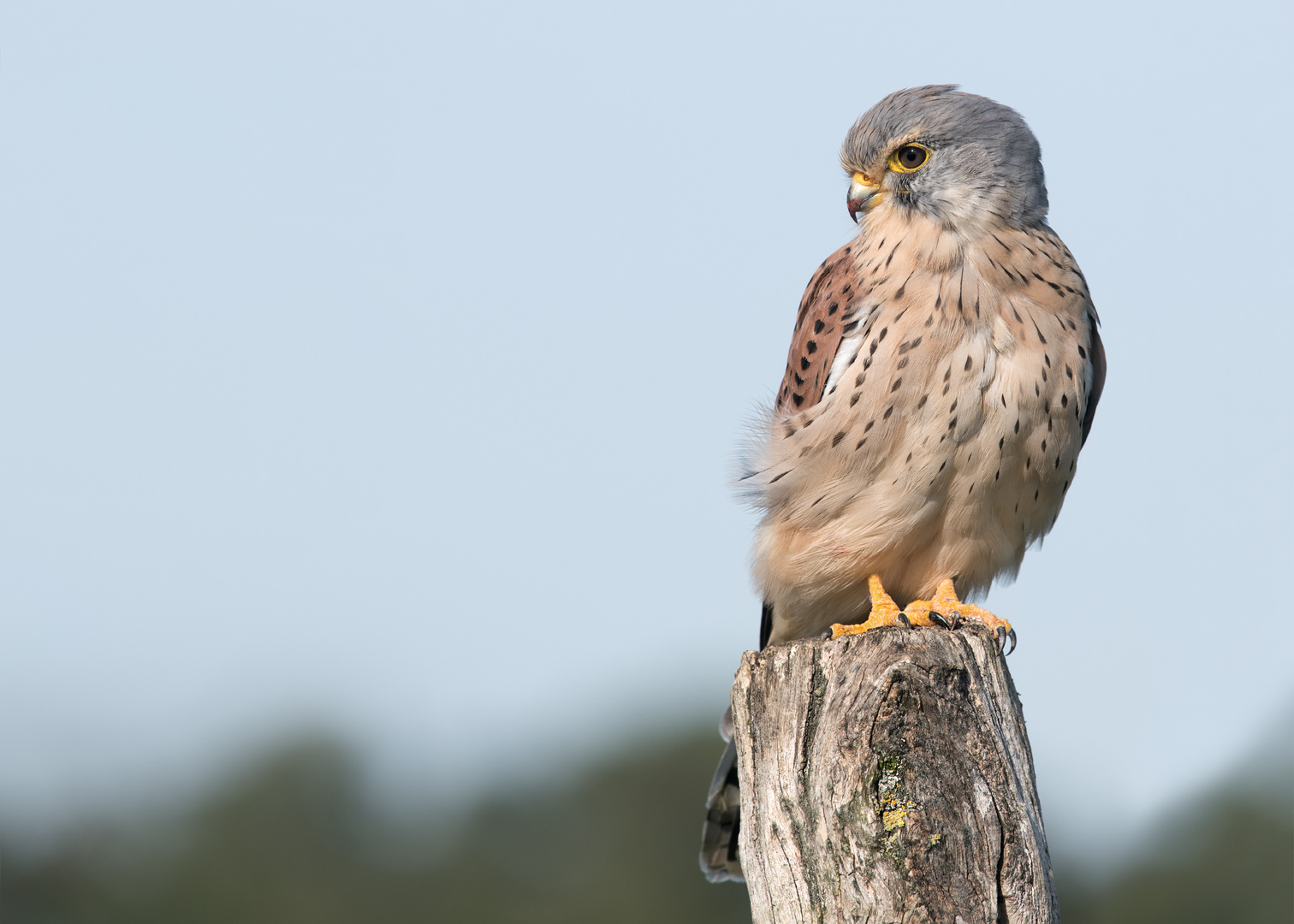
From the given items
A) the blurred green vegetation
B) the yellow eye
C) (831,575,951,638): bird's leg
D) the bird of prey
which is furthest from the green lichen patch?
the blurred green vegetation

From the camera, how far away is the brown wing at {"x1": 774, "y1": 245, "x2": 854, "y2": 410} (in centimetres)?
436

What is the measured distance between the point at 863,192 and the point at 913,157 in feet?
0.72

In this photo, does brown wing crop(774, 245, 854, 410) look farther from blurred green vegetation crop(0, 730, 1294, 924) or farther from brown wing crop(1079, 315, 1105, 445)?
blurred green vegetation crop(0, 730, 1294, 924)

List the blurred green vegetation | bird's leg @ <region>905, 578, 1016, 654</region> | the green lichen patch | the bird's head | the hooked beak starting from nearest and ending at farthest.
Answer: the green lichen patch < bird's leg @ <region>905, 578, 1016, 654</region> < the bird's head < the hooked beak < the blurred green vegetation

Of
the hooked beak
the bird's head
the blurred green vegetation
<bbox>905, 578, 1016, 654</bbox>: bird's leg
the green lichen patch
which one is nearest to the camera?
the green lichen patch

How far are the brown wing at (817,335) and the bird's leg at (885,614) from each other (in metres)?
0.69

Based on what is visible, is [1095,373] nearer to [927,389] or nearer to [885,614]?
[927,389]

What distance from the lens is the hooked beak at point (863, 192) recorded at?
4.54m

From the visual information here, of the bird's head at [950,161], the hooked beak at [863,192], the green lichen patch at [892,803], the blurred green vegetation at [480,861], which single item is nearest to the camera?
the green lichen patch at [892,803]

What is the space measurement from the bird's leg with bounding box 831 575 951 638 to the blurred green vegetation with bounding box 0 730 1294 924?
33.4 feet

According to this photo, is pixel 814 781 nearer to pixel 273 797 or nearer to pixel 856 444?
pixel 856 444

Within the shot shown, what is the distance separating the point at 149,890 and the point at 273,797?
191cm

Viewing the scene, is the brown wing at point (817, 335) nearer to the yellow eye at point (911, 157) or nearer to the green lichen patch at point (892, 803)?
the yellow eye at point (911, 157)

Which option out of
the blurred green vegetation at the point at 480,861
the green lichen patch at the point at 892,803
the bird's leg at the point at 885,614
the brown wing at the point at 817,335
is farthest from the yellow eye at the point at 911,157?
the blurred green vegetation at the point at 480,861
